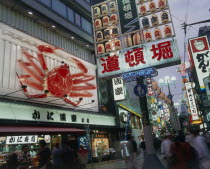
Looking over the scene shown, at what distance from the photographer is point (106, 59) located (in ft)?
53.5

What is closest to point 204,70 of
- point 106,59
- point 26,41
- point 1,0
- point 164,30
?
point 164,30

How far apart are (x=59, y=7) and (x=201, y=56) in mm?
15868

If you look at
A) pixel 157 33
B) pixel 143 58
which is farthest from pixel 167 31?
pixel 143 58

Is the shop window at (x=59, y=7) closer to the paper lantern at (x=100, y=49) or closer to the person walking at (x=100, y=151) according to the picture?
the paper lantern at (x=100, y=49)

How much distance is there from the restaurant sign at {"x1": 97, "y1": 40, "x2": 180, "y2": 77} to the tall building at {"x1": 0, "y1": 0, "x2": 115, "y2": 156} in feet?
14.5

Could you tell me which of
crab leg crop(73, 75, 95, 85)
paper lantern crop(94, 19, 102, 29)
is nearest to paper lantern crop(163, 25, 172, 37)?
paper lantern crop(94, 19, 102, 29)

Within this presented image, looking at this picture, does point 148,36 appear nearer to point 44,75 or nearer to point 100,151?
point 44,75

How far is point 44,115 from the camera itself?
15.6 metres

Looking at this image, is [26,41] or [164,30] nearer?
[164,30]

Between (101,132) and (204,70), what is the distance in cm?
1350

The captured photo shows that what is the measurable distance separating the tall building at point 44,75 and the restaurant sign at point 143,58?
443 cm

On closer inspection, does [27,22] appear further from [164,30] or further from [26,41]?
[164,30]

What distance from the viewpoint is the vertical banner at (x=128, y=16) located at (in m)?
15.1

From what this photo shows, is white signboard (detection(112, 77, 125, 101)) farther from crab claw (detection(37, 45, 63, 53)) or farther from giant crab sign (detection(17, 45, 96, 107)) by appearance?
crab claw (detection(37, 45, 63, 53))
